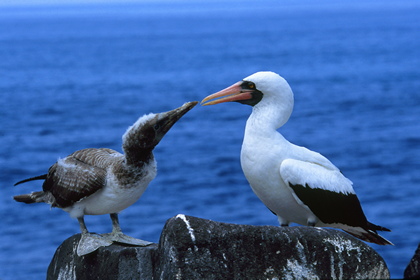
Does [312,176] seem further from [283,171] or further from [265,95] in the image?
[265,95]

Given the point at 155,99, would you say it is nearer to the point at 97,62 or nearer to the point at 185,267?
the point at 97,62

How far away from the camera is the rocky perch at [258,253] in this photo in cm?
795

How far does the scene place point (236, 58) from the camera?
10325 cm

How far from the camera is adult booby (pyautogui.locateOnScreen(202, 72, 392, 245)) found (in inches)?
376

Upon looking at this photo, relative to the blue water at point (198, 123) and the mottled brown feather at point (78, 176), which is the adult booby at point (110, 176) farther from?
the blue water at point (198, 123)

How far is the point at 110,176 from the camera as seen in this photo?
30.3 ft

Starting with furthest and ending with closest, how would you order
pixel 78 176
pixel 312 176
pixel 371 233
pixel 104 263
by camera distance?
1. pixel 371 233
2. pixel 312 176
3. pixel 78 176
4. pixel 104 263

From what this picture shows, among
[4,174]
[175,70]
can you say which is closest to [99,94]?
[175,70]

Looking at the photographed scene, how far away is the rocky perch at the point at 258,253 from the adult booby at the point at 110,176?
1.02 meters

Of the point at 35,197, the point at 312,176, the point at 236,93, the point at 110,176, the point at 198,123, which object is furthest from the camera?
the point at 198,123

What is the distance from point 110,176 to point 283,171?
5.94ft

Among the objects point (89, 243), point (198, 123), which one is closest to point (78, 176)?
point (89, 243)

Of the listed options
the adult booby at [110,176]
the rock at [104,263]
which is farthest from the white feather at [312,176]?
the rock at [104,263]

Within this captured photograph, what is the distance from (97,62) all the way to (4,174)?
63.3 metres
